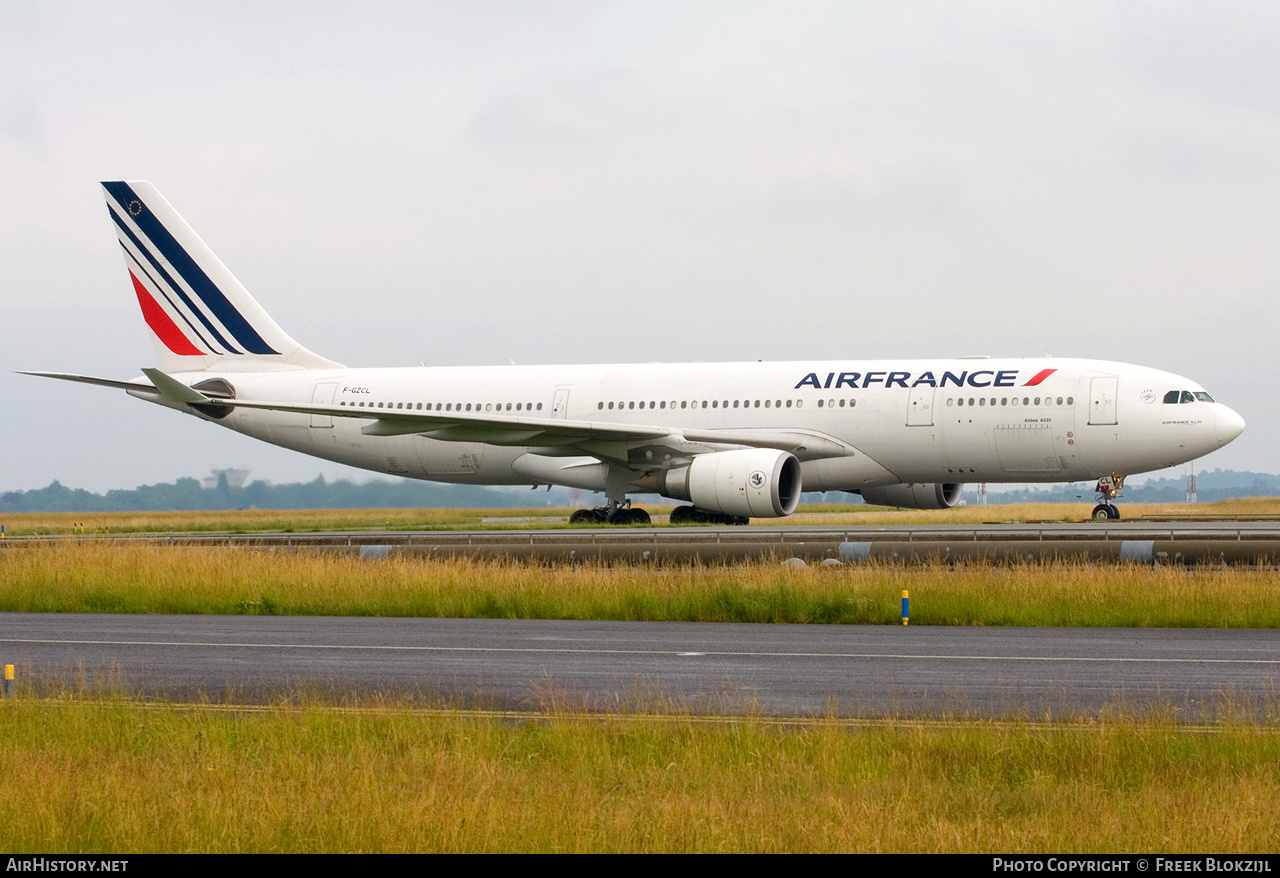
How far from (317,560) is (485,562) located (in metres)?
2.78

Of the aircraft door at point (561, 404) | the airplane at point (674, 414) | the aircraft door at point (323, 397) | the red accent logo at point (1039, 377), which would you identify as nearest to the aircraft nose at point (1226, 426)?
the airplane at point (674, 414)

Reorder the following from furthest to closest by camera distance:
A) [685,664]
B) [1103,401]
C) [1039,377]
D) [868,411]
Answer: [868,411], [1039,377], [1103,401], [685,664]

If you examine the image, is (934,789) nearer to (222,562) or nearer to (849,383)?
(222,562)

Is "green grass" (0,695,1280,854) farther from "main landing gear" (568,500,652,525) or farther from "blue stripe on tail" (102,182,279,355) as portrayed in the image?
"blue stripe on tail" (102,182,279,355)

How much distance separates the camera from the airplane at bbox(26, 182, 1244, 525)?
32.0m

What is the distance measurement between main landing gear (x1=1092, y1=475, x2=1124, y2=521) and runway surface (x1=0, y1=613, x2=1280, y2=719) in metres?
18.2

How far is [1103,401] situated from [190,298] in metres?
25.2

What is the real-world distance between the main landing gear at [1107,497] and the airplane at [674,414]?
2.7 inches

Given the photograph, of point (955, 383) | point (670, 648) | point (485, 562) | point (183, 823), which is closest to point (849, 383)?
point (955, 383)

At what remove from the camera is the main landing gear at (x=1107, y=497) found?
113ft

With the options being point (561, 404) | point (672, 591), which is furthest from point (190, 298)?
point (672, 591)

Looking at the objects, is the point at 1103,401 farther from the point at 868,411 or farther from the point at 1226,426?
the point at 868,411

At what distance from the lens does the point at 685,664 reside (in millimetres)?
13711

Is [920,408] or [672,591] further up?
[920,408]
